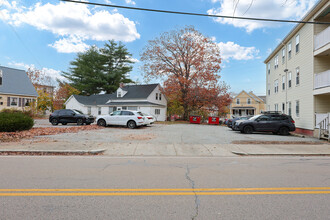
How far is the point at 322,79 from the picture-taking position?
14.1 metres

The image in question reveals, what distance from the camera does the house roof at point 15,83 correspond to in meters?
33.5

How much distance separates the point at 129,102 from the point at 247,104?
33.9 metres

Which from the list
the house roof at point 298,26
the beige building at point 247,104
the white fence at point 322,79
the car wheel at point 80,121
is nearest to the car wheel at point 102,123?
the car wheel at point 80,121

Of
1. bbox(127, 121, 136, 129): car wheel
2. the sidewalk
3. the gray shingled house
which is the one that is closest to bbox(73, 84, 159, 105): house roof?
the gray shingled house

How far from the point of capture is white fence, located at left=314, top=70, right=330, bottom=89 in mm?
13559

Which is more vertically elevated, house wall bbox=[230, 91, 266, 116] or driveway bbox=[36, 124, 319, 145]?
house wall bbox=[230, 91, 266, 116]

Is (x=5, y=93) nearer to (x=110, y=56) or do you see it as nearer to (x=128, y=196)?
(x=110, y=56)

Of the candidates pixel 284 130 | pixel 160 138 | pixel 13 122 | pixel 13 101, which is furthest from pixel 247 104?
pixel 13 122

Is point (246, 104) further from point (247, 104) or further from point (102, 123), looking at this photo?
point (102, 123)

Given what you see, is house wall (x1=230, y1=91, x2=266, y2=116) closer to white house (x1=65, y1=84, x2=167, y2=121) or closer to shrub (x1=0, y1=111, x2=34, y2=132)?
white house (x1=65, y1=84, x2=167, y2=121)

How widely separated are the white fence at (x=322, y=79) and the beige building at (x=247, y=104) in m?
40.6

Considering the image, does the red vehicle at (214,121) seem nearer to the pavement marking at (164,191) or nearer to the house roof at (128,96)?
the house roof at (128,96)

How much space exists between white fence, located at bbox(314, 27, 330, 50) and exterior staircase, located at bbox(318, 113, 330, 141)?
16.8 ft

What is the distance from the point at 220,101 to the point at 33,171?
30.1 metres
